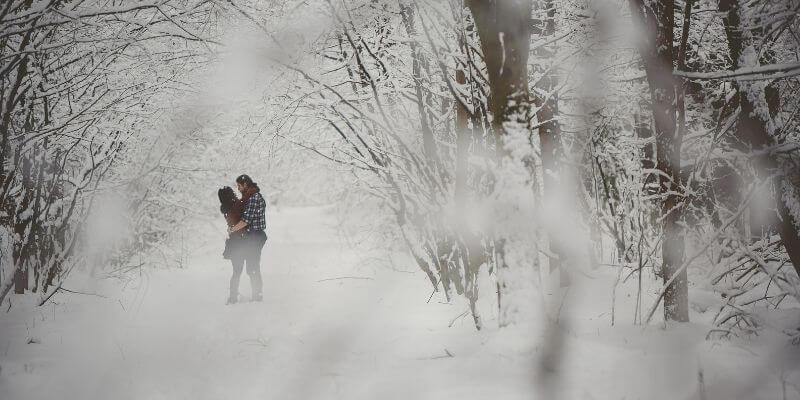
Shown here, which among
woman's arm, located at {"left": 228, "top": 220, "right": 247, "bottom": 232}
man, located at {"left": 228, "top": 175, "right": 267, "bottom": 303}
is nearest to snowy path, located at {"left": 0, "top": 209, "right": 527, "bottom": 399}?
man, located at {"left": 228, "top": 175, "right": 267, "bottom": 303}

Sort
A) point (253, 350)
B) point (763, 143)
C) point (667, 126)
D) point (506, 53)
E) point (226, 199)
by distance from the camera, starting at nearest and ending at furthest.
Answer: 1. point (506, 53)
2. point (763, 143)
3. point (667, 126)
4. point (253, 350)
5. point (226, 199)

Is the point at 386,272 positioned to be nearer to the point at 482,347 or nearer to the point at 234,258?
the point at 234,258

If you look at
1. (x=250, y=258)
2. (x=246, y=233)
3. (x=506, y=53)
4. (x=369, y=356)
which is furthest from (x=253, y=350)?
(x=506, y=53)

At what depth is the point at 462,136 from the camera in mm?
4594

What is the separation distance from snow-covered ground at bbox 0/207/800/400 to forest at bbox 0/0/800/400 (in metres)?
0.03

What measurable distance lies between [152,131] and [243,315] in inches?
156

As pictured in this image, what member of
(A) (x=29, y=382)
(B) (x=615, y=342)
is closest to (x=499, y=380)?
(B) (x=615, y=342)

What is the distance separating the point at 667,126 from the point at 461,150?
173 cm

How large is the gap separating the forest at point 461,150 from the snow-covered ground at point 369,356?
32 millimetres

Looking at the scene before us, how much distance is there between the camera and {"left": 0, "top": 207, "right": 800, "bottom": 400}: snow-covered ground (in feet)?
9.02

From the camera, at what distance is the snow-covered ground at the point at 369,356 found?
2.75m

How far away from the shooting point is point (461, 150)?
14.9ft

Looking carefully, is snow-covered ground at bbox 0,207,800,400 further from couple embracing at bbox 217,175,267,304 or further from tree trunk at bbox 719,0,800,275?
tree trunk at bbox 719,0,800,275

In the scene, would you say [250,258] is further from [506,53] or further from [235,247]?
[506,53]
